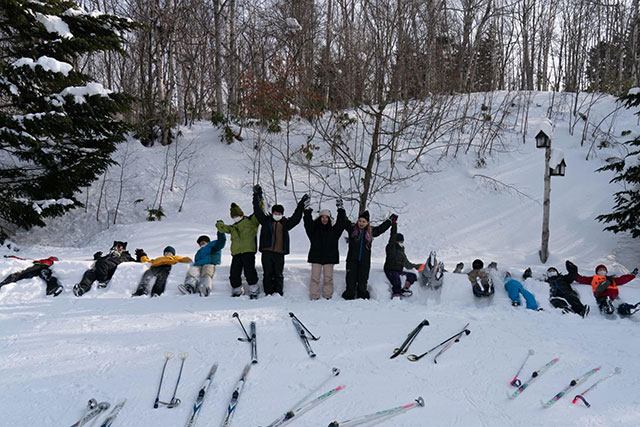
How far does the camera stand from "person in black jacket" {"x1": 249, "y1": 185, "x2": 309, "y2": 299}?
19.5 feet

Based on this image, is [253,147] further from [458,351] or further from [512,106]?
[458,351]

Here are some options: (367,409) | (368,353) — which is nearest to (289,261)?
(368,353)

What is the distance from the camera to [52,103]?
866 centimetres

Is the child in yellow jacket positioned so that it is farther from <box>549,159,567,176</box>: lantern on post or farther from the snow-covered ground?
<box>549,159,567,176</box>: lantern on post

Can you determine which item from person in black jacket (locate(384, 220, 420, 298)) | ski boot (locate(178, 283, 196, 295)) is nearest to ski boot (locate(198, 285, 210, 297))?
ski boot (locate(178, 283, 196, 295))

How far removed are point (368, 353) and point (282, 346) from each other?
883 millimetres

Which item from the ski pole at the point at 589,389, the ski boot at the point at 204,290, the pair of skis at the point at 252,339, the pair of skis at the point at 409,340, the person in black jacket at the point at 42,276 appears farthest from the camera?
the ski boot at the point at 204,290

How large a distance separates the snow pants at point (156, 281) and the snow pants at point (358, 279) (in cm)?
268

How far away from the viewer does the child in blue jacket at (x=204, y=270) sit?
5.89m

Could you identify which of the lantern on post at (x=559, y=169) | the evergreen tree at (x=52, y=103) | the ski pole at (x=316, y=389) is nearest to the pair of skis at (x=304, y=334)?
the ski pole at (x=316, y=389)

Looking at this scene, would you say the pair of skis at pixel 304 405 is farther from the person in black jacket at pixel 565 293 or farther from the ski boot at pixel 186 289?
the person in black jacket at pixel 565 293

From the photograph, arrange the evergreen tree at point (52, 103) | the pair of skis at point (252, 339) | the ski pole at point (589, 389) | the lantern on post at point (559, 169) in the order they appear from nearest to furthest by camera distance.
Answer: the ski pole at point (589, 389) → the pair of skis at point (252, 339) → the evergreen tree at point (52, 103) → the lantern on post at point (559, 169)

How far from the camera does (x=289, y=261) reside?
24.6 ft

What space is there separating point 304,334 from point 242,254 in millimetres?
1977
